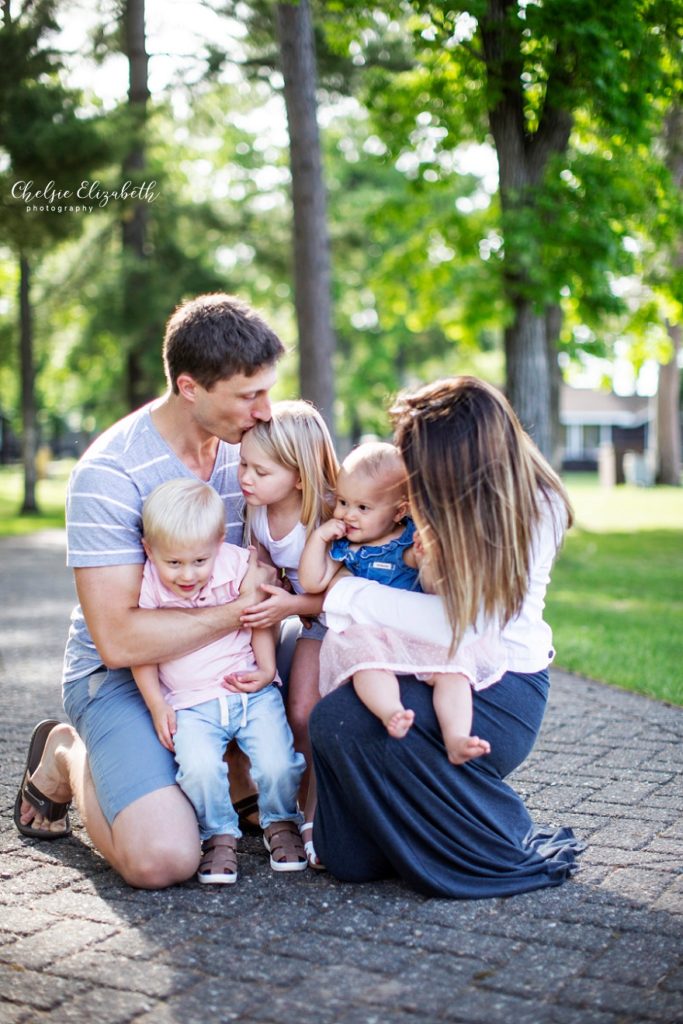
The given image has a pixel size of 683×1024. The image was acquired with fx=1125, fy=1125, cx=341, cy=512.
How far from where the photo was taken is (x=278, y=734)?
12.0ft

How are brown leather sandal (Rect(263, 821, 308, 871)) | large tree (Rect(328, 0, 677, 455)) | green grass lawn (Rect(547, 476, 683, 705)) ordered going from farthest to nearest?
large tree (Rect(328, 0, 677, 455)) → green grass lawn (Rect(547, 476, 683, 705)) → brown leather sandal (Rect(263, 821, 308, 871))

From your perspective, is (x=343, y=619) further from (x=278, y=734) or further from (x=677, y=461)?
(x=677, y=461)

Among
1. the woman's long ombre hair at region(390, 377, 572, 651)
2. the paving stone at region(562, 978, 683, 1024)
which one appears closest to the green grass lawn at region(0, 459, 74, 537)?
the woman's long ombre hair at region(390, 377, 572, 651)

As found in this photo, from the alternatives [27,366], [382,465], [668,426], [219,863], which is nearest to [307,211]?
[382,465]

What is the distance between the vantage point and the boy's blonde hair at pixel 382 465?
3.52 metres

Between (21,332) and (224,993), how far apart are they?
20543 millimetres

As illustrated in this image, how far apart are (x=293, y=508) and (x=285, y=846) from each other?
43.8 inches

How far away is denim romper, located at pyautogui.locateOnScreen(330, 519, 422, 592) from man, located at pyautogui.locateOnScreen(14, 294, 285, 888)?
15.1 inches

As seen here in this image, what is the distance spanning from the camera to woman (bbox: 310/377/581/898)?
3.27m

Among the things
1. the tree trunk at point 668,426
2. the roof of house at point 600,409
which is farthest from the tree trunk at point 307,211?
the roof of house at point 600,409

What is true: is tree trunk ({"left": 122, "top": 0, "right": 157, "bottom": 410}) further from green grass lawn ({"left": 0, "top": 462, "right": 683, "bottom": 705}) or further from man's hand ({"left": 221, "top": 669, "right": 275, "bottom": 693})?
man's hand ({"left": 221, "top": 669, "right": 275, "bottom": 693})

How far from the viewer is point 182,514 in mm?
3500

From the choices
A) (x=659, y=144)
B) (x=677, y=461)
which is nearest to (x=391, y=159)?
(x=659, y=144)

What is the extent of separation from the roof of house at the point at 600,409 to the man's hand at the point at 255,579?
6197 cm
